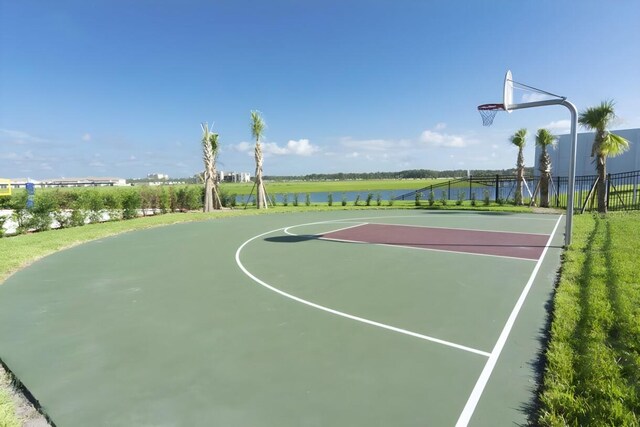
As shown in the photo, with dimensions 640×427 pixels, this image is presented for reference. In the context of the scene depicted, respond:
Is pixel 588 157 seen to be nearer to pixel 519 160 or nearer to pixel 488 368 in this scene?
pixel 519 160

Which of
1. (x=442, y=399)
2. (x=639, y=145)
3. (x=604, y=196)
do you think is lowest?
(x=442, y=399)

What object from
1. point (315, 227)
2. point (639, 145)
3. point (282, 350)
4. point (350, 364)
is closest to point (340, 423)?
point (350, 364)

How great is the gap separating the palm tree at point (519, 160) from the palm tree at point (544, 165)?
162 cm

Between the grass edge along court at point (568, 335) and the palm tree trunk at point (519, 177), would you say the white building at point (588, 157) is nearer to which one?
the palm tree trunk at point (519, 177)

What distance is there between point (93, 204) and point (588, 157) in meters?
35.4

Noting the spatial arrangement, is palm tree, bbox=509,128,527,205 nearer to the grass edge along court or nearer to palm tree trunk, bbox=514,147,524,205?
palm tree trunk, bbox=514,147,524,205

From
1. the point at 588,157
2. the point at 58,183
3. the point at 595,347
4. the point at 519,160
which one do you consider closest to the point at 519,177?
the point at 519,160

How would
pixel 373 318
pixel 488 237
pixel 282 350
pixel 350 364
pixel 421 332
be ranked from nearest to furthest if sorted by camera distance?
1. pixel 350 364
2. pixel 282 350
3. pixel 421 332
4. pixel 373 318
5. pixel 488 237

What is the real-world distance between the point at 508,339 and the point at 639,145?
32393 mm

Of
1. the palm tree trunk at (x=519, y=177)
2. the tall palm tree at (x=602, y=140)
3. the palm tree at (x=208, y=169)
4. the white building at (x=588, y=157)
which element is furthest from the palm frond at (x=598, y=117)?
the palm tree at (x=208, y=169)

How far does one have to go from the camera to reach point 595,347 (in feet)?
11.2

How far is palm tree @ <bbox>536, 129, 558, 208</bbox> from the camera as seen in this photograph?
60.8ft

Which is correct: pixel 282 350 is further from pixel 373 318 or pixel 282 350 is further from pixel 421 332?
pixel 421 332

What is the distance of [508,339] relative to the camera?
3.82 meters
